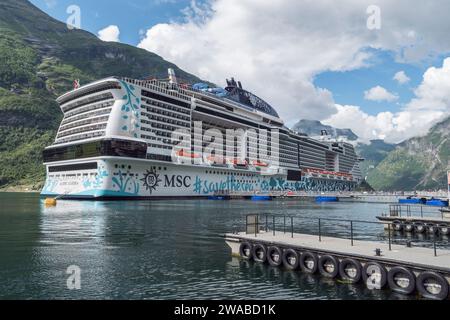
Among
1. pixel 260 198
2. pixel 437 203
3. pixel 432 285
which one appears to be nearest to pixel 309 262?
pixel 432 285

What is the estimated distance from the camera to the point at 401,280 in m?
16.1

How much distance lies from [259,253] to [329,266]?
510cm

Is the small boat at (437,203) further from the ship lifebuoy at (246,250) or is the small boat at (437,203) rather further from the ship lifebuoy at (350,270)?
the ship lifebuoy at (350,270)

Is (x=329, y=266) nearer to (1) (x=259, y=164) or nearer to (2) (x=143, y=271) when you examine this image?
(2) (x=143, y=271)

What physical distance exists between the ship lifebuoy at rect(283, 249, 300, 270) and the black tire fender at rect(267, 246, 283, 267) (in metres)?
0.33

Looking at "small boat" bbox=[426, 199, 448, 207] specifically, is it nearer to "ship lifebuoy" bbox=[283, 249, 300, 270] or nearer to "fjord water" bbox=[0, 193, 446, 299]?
"fjord water" bbox=[0, 193, 446, 299]

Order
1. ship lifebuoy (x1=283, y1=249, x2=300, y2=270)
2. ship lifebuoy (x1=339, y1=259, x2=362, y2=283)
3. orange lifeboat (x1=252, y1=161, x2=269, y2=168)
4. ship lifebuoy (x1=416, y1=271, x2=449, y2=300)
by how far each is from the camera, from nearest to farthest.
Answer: ship lifebuoy (x1=416, y1=271, x2=449, y2=300)
ship lifebuoy (x1=339, y1=259, x2=362, y2=283)
ship lifebuoy (x1=283, y1=249, x2=300, y2=270)
orange lifeboat (x1=252, y1=161, x2=269, y2=168)

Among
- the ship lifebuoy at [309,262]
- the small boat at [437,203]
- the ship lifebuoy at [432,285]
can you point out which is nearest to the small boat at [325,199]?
the small boat at [437,203]

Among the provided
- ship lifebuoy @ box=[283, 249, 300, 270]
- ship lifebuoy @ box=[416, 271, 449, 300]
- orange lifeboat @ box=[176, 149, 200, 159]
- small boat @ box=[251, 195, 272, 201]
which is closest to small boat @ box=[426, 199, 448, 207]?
small boat @ box=[251, 195, 272, 201]

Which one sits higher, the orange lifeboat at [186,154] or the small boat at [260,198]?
the orange lifeboat at [186,154]

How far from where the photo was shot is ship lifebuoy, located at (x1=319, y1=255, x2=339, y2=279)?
60.4ft

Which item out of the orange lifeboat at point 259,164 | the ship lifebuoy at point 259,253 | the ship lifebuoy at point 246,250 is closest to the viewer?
the ship lifebuoy at point 259,253

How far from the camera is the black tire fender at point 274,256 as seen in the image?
21375 millimetres
